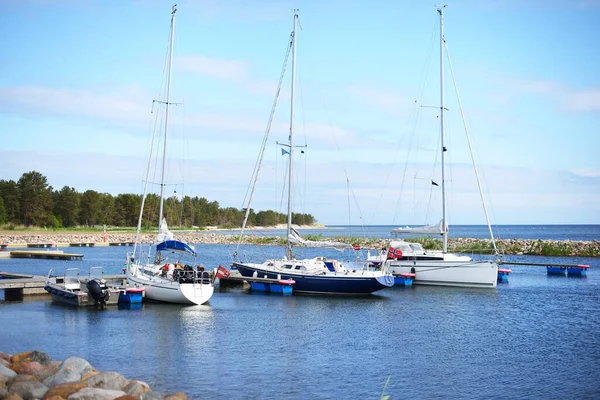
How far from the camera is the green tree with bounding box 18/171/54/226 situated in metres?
132

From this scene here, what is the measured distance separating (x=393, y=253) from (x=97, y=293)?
24.1m

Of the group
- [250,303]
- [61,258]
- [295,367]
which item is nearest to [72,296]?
[250,303]

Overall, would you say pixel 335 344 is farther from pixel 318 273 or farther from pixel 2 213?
pixel 2 213

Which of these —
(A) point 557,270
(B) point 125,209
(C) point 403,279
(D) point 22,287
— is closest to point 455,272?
(C) point 403,279

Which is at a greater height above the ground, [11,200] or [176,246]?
[11,200]

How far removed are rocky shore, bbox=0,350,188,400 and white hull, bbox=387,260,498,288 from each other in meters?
30.5

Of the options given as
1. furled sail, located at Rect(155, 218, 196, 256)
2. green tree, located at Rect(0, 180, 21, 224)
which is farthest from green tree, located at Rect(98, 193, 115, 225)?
furled sail, located at Rect(155, 218, 196, 256)

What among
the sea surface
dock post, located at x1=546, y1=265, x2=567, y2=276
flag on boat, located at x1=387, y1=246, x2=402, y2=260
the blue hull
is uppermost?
flag on boat, located at x1=387, y1=246, x2=402, y2=260

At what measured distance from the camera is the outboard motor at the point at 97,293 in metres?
33.5

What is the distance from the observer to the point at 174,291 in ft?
114

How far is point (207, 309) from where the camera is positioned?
34.8 meters

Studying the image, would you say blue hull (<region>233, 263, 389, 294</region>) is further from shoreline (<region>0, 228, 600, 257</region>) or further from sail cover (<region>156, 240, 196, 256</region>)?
shoreline (<region>0, 228, 600, 257</region>)

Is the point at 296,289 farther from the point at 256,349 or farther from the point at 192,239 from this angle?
the point at 192,239

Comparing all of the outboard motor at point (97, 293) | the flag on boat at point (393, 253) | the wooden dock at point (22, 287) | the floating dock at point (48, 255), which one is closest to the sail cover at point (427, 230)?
the flag on boat at point (393, 253)
